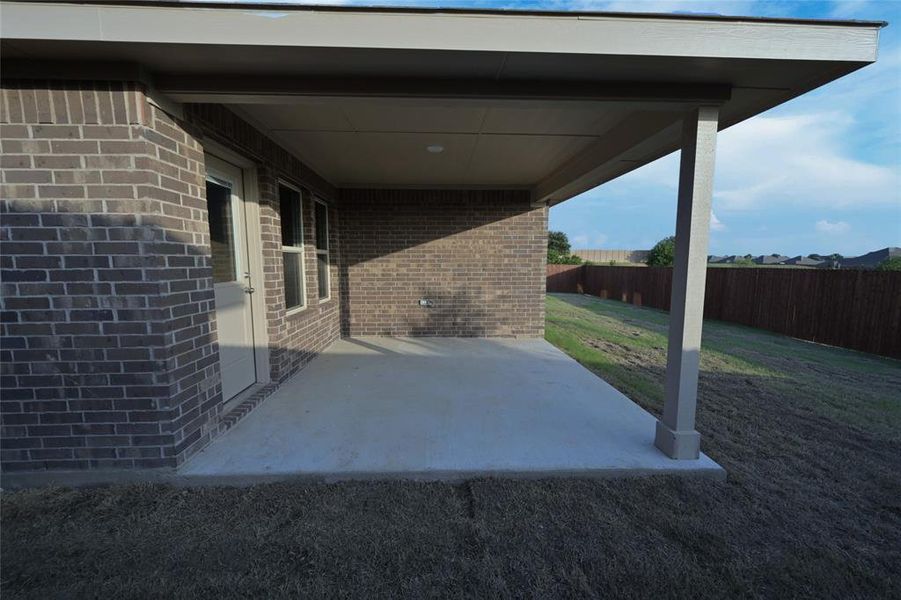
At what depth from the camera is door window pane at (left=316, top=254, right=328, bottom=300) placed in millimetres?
5565

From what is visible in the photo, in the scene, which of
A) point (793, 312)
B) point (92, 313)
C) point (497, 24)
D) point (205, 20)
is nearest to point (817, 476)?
point (497, 24)

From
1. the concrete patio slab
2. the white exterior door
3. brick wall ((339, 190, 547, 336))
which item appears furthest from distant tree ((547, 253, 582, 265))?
the white exterior door

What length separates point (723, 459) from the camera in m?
2.69

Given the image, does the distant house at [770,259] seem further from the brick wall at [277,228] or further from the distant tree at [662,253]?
the brick wall at [277,228]

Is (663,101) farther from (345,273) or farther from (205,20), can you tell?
(345,273)

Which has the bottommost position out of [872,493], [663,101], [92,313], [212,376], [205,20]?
[872,493]

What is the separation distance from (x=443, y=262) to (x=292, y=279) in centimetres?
258

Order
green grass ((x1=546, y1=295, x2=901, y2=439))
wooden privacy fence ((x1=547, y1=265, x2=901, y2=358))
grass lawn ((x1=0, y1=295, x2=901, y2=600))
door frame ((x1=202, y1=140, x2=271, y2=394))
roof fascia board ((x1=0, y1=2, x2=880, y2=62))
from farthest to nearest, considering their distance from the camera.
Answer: wooden privacy fence ((x1=547, y1=265, x2=901, y2=358)) < green grass ((x1=546, y1=295, x2=901, y2=439)) < door frame ((x1=202, y1=140, x2=271, y2=394)) < roof fascia board ((x1=0, y1=2, x2=880, y2=62)) < grass lawn ((x1=0, y1=295, x2=901, y2=600))

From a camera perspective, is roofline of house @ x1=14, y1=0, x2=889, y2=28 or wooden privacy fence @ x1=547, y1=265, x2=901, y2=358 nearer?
roofline of house @ x1=14, y1=0, x2=889, y2=28

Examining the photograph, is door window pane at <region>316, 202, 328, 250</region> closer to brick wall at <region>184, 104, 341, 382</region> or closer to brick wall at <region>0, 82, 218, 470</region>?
brick wall at <region>184, 104, 341, 382</region>

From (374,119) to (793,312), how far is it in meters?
10.6

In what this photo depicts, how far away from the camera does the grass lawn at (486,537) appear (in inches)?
63.3

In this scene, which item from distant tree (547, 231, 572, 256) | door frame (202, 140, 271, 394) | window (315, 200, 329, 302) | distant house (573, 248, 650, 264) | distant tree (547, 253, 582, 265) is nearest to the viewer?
door frame (202, 140, 271, 394)

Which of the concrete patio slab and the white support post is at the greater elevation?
the white support post
